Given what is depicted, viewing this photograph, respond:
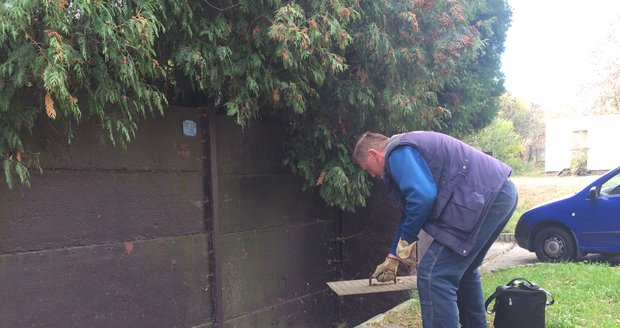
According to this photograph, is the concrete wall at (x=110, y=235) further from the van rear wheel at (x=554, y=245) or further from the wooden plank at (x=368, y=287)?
the van rear wheel at (x=554, y=245)

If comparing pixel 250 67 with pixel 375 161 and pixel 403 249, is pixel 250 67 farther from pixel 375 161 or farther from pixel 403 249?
pixel 403 249

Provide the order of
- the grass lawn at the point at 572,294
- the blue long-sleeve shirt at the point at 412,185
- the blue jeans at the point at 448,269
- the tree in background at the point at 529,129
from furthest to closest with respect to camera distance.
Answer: the tree in background at the point at 529,129 → the grass lawn at the point at 572,294 → the blue jeans at the point at 448,269 → the blue long-sleeve shirt at the point at 412,185

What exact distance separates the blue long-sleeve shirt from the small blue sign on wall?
1.80 meters

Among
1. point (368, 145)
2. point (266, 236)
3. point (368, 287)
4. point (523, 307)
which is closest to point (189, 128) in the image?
point (266, 236)

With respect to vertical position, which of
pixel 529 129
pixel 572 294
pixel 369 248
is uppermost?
pixel 529 129

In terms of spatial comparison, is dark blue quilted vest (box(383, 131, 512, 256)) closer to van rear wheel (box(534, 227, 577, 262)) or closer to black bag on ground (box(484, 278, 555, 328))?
black bag on ground (box(484, 278, 555, 328))

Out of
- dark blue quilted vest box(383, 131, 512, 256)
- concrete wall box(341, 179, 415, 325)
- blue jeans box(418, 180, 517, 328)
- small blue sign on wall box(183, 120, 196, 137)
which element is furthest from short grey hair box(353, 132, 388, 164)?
concrete wall box(341, 179, 415, 325)

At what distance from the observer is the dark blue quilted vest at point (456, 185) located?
9.27 feet

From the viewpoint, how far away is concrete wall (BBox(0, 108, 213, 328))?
3.03m

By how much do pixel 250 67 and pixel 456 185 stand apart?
1549mm

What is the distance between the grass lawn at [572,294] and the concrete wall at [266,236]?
1012 millimetres

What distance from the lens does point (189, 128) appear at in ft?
13.1

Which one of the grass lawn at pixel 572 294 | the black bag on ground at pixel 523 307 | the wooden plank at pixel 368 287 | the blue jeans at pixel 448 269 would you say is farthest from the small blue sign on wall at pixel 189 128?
the black bag on ground at pixel 523 307

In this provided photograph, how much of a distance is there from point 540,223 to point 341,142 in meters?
5.15
